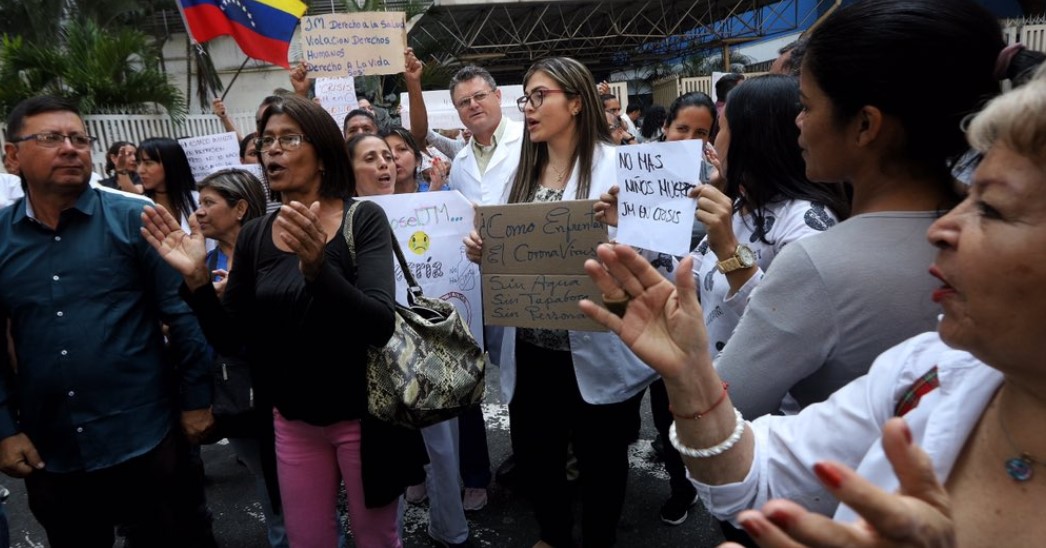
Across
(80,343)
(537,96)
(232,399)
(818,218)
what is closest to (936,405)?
(818,218)

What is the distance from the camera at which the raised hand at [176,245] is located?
2.14 meters

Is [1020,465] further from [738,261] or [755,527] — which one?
[738,261]

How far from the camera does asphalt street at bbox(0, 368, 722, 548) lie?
296 cm

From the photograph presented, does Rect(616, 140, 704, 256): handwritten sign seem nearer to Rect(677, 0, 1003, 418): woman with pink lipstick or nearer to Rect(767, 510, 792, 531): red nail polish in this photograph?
Rect(677, 0, 1003, 418): woman with pink lipstick

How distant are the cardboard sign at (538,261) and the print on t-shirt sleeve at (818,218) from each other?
0.65m

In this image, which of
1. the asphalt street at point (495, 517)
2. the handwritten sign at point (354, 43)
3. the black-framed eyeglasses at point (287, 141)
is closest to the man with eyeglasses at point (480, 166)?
the asphalt street at point (495, 517)

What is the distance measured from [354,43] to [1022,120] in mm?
4867

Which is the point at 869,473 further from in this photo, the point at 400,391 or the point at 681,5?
the point at 681,5

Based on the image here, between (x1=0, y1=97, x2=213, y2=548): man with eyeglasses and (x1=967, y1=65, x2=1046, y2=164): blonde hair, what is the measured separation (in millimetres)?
2480

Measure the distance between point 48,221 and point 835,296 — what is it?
259 cm

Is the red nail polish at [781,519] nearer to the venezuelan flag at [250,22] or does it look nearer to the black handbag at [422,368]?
the black handbag at [422,368]

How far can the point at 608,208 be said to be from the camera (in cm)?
221

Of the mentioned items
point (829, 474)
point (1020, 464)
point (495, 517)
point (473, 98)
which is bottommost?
point (495, 517)

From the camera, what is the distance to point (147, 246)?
7.64 feet
